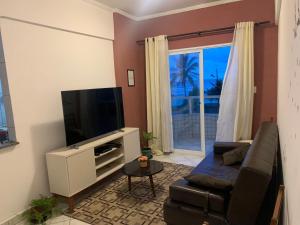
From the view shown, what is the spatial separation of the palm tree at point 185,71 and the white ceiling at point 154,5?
0.87 metres

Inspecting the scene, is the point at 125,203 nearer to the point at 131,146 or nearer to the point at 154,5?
the point at 131,146

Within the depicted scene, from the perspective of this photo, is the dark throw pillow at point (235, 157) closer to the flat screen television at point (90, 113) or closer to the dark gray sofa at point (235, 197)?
the dark gray sofa at point (235, 197)

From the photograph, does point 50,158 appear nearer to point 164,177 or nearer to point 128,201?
point 128,201

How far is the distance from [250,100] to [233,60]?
0.72m

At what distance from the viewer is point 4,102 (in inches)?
102

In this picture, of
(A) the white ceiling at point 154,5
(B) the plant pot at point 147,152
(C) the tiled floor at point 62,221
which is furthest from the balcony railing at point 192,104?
(C) the tiled floor at point 62,221

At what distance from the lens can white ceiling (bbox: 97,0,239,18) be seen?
3775 mm

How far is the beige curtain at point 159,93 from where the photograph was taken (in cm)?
441

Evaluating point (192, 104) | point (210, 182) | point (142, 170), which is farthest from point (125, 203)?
point (192, 104)

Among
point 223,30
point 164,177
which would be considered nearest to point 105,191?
point 164,177

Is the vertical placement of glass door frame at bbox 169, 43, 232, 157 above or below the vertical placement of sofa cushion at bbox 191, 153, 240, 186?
above

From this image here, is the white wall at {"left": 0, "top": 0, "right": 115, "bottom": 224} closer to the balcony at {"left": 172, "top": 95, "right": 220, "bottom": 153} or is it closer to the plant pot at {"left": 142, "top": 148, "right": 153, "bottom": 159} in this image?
the plant pot at {"left": 142, "top": 148, "right": 153, "bottom": 159}

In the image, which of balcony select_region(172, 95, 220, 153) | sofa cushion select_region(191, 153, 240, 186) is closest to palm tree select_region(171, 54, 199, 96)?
balcony select_region(172, 95, 220, 153)

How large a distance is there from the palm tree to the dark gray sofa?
217 cm
